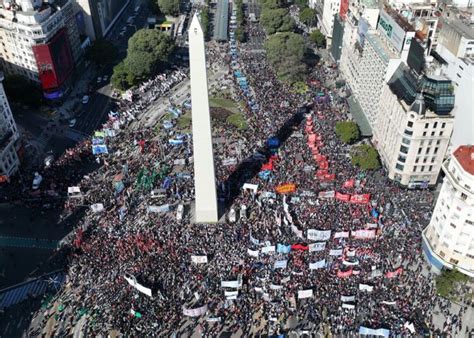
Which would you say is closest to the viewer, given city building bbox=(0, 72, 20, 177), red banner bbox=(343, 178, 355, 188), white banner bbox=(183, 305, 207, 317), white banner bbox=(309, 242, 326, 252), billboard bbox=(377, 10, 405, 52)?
white banner bbox=(183, 305, 207, 317)

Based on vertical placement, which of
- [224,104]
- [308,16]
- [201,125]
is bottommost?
[224,104]

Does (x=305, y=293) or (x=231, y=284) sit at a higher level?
(x=305, y=293)

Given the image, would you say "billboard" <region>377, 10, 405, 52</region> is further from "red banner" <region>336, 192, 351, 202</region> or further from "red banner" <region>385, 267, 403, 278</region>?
"red banner" <region>385, 267, 403, 278</region>

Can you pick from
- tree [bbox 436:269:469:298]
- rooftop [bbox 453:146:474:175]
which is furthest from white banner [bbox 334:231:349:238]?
rooftop [bbox 453:146:474:175]

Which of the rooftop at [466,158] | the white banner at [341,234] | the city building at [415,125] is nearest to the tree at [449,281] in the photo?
the white banner at [341,234]

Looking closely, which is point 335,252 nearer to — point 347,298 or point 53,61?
point 347,298

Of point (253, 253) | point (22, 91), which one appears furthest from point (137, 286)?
point (22, 91)

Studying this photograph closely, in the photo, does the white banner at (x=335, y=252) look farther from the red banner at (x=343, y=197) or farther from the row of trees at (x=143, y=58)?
the row of trees at (x=143, y=58)
